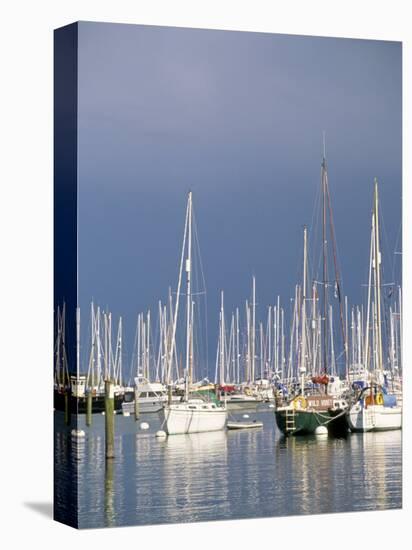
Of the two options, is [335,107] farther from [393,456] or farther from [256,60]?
[393,456]

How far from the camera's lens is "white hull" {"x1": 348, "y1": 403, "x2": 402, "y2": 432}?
935 inches

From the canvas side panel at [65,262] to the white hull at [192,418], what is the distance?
1321 millimetres

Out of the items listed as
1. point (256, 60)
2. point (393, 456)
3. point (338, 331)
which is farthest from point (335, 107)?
point (393, 456)

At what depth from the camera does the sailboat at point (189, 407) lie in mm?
22422

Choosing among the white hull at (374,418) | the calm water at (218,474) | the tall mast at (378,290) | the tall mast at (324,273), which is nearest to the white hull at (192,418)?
the calm water at (218,474)

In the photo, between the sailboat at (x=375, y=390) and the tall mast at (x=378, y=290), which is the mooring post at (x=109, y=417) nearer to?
the sailboat at (x=375, y=390)

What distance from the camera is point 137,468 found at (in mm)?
21922

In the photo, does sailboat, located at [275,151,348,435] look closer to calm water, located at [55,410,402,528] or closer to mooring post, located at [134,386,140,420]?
calm water, located at [55,410,402,528]

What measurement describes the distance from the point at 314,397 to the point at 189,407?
180 cm

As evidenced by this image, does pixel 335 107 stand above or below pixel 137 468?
above

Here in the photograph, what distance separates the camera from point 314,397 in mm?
23531

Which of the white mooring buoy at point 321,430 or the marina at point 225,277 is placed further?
the white mooring buoy at point 321,430

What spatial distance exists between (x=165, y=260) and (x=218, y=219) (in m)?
0.93

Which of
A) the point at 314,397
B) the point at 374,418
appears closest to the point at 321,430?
the point at 314,397
